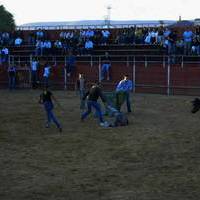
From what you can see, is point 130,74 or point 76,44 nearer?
point 130,74

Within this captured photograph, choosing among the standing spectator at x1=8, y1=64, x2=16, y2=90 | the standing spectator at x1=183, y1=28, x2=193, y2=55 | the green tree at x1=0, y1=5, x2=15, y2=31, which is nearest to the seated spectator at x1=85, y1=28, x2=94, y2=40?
the standing spectator at x1=8, y1=64, x2=16, y2=90

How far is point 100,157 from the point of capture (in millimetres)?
16797

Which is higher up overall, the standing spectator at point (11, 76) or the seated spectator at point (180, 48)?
the seated spectator at point (180, 48)

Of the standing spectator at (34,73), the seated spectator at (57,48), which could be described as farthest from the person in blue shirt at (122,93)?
the seated spectator at (57,48)

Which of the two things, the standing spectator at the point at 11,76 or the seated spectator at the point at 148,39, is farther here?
the standing spectator at the point at 11,76

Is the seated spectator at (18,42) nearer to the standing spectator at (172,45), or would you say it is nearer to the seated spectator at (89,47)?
the seated spectator at (89,47)

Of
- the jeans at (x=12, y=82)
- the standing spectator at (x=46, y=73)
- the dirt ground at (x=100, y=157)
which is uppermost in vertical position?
the standing spectator at (x=46, y=73)

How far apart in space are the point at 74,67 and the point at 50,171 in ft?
78.6

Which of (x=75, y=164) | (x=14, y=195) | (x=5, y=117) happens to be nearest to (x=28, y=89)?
(x=5, y=117)

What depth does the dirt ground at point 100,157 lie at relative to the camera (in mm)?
12781

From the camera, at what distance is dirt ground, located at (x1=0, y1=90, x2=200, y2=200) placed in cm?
1278

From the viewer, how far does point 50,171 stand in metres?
14.9

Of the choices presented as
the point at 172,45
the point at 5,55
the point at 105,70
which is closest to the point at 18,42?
the point at 5,55

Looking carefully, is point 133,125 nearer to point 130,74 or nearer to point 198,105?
point 198,105
